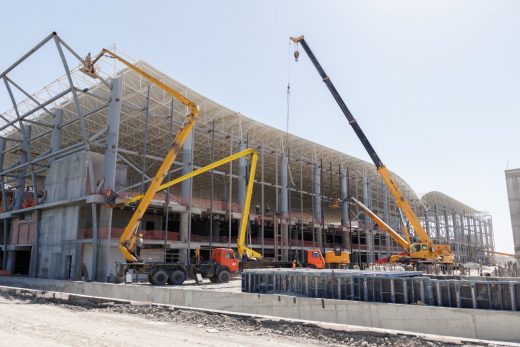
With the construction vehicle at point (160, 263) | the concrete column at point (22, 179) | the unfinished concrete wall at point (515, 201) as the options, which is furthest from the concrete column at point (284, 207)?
the concrete column at point (22, 179)

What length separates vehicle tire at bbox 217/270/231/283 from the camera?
2695 centimetres

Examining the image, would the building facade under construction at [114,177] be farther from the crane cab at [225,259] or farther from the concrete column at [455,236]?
the concrete column at [455,236]

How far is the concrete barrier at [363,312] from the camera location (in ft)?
35.0

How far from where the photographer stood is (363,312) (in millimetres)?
12617

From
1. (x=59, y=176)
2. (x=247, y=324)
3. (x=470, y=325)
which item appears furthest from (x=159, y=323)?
(x=59, y=176)

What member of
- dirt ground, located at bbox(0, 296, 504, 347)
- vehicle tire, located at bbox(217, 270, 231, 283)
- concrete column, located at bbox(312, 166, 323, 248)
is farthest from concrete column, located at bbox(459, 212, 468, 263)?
dirt ground, located at bbox(0, 296, 504, 347)

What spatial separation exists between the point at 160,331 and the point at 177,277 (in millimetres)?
14988

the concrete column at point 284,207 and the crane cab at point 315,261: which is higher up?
the concrete column at point 284,207

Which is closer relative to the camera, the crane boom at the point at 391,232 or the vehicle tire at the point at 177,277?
the vehicle tire at the point at 177,277

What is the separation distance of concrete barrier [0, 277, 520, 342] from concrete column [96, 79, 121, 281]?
10.7 meters

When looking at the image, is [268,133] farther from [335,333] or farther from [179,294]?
[335,333]

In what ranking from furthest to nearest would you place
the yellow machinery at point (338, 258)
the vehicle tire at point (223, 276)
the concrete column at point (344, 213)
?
the concrete column at point (344, 213) → the yellow machinery at point (338, 258) → the vehicle tire at point (223, 276)

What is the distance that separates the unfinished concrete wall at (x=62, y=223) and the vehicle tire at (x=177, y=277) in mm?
8887

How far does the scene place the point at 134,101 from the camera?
40.6m
